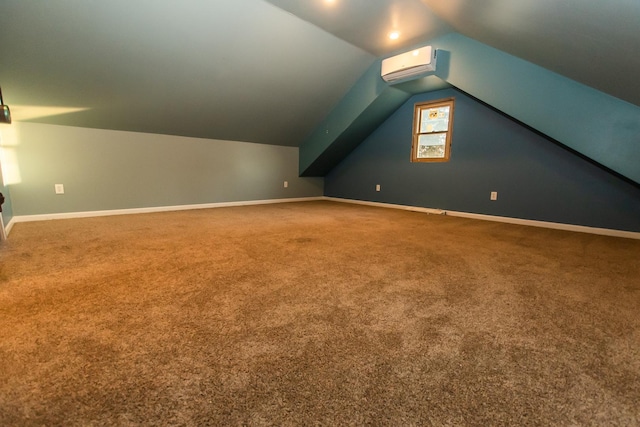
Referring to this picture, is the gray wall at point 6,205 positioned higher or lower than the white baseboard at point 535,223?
higher

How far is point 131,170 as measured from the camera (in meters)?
4.02

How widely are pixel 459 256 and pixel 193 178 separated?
4.09m

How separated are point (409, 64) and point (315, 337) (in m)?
3.46

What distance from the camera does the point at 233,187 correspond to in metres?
5.07

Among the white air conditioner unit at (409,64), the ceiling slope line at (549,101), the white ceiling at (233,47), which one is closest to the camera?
the white ceiling at (233,47)

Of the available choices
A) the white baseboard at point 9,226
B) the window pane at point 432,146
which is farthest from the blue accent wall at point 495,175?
the white baseboard at point 9,226

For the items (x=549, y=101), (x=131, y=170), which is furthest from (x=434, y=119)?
(x=131, y=170)

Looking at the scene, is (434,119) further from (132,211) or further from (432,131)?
(132,211)

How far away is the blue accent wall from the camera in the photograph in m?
3.10

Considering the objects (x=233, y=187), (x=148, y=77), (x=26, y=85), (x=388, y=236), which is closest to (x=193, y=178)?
(x=233, y=187)

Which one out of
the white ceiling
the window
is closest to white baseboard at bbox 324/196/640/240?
the window

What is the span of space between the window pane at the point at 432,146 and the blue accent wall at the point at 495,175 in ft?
0.50

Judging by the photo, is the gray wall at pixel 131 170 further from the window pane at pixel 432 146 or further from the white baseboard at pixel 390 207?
the window pane at pixel 432 146

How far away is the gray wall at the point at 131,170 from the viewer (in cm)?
339
